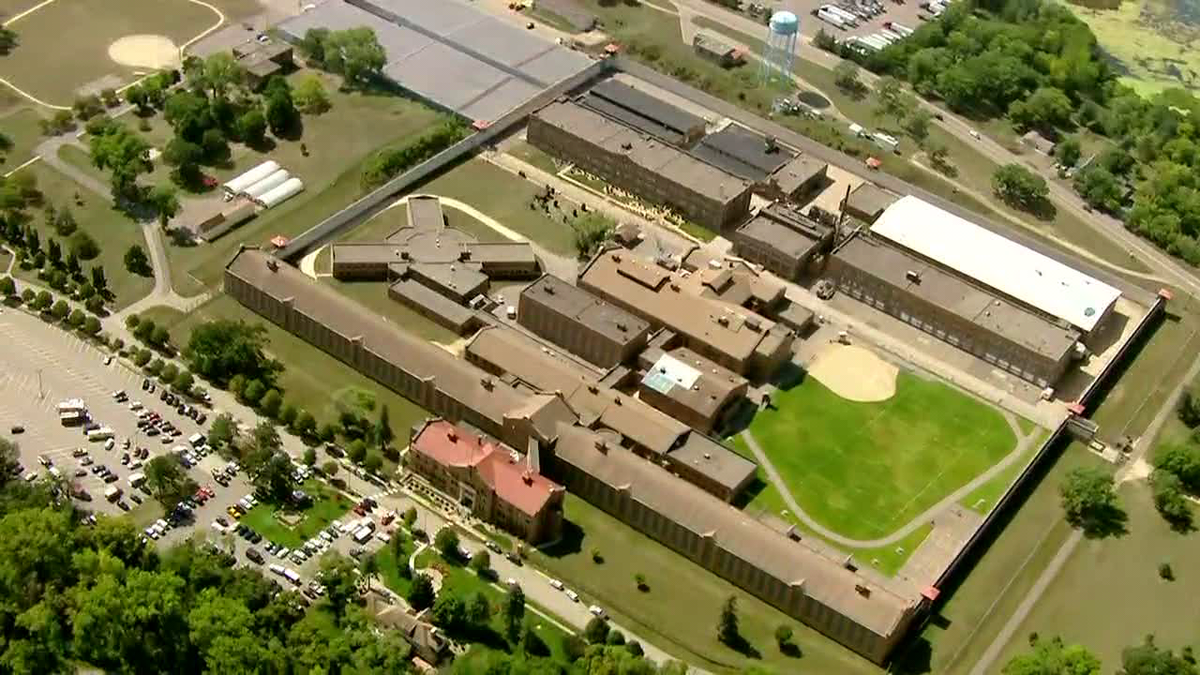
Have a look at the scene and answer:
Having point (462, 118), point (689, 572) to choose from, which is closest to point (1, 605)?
point (689, 572)

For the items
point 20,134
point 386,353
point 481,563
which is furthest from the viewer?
point 20,134

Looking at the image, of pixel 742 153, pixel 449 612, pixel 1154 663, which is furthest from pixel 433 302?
pixel 1154 663

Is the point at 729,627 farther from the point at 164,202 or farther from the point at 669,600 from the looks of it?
the point at 164,202

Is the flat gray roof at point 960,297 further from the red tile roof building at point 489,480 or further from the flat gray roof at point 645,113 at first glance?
the red tile roof building at point 489,480

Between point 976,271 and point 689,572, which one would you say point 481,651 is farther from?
point 976,271

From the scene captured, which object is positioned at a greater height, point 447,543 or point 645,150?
point 645,150

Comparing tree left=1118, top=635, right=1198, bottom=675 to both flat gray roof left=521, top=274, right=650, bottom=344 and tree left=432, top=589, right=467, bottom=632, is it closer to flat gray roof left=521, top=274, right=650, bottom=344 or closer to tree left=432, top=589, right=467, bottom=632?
flat gray roof left=521, top=274, right=650, bottom=344
